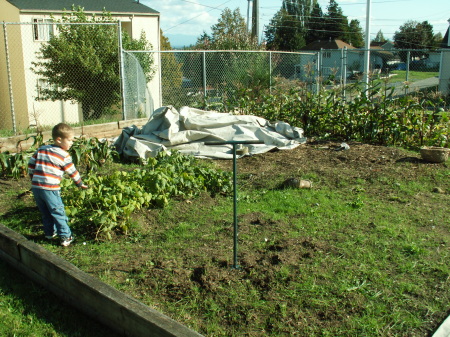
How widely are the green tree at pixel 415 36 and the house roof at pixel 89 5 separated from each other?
43.4 metres

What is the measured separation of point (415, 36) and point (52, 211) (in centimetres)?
6923

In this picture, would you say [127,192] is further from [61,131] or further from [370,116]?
[370,116]

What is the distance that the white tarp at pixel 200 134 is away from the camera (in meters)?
8.73

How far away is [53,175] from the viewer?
188 inches

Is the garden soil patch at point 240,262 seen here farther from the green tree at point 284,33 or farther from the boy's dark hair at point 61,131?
the green tree at point 284,33

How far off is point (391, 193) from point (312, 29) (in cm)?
6860

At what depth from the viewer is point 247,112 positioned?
1120 cm

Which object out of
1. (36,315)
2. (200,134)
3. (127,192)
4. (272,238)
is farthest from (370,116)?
(36,315)

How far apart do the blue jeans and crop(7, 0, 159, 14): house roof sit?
20.6 metres

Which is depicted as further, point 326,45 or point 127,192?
point 326,45

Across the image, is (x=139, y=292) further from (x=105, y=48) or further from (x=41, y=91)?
(x=41, y=91)

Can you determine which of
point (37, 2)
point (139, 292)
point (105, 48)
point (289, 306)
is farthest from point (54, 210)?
point (37, 2)

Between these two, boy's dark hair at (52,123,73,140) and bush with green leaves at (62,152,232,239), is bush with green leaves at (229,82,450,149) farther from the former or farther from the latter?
boy's dark hair at (52,123,73,140)

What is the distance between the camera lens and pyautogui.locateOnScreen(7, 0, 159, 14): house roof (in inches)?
959
